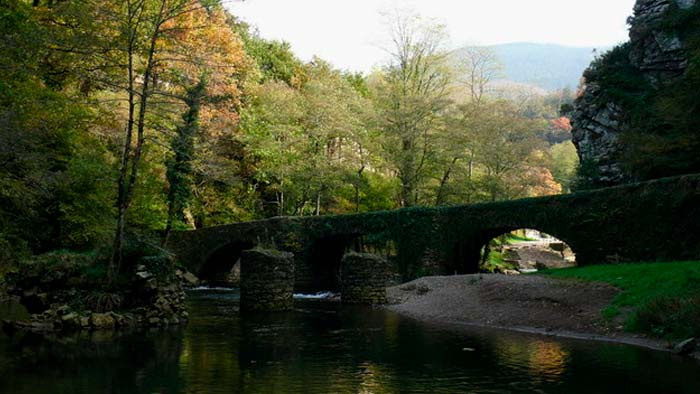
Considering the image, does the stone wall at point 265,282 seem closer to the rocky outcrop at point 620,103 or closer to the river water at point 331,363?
the river water at point 331,363

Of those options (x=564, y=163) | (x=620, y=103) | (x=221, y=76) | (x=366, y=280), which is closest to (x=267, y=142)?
(x=221, y=76)

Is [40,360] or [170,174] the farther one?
[170,174]

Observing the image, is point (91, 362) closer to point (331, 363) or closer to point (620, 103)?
point (331, 363)

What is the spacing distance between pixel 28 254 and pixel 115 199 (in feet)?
18.2

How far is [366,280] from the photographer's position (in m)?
27.4

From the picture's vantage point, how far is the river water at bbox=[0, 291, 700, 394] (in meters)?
10.5

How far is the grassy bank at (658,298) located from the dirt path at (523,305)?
46cm

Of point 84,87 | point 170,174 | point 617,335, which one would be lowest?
point 617,335

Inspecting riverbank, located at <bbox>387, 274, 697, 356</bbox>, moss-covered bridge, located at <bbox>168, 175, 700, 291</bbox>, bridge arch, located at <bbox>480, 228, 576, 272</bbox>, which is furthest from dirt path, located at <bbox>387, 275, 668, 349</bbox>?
bridge arch, located at <bbox>480, 228, 576, 272</bbox>

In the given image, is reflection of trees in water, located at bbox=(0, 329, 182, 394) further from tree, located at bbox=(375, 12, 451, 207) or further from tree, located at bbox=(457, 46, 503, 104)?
tree, located at bbox=(457, 46, 503, 104)

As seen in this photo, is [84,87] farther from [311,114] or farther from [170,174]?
[311,114]

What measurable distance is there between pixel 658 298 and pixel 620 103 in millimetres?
26330

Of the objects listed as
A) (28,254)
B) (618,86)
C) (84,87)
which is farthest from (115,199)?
(618,86)

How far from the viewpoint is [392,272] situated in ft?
117
